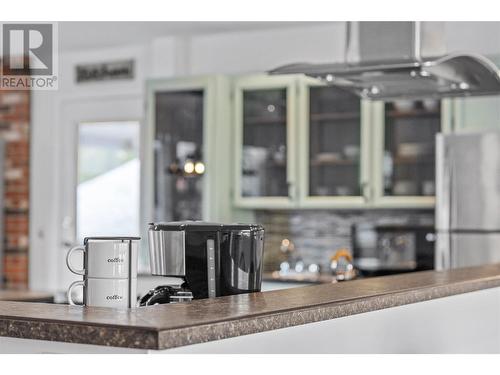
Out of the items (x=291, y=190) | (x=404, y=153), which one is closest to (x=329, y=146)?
(x=291, y=190)

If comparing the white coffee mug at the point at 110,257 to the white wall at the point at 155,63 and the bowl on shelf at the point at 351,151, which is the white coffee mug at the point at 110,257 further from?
the white wall at the point at 155,63

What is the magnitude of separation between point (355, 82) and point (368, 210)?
2383 millimetres

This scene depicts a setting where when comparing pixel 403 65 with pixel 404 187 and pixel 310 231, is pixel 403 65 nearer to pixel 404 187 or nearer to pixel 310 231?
pixel 404 187

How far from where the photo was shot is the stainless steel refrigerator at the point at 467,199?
5.10 m

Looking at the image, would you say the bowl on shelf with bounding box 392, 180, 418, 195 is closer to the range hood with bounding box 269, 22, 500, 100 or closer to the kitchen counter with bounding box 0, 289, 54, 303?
the range hood with bounding box 269, 22, 500, 100

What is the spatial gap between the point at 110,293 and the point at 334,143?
3951 millimetres

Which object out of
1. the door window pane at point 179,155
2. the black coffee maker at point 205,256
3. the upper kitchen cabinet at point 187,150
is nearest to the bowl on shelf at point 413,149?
the upper kitchen cabinet at point 187,150

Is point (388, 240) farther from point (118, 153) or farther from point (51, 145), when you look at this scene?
point (51, 145)

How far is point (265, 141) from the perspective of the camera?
605 centimetres

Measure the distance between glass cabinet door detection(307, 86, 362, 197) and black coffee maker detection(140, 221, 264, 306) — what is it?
11.4ft

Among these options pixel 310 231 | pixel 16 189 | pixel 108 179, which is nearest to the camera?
pixel 310 231

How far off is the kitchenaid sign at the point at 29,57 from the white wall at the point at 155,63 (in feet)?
0.41

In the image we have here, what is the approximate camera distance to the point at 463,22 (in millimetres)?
5645
